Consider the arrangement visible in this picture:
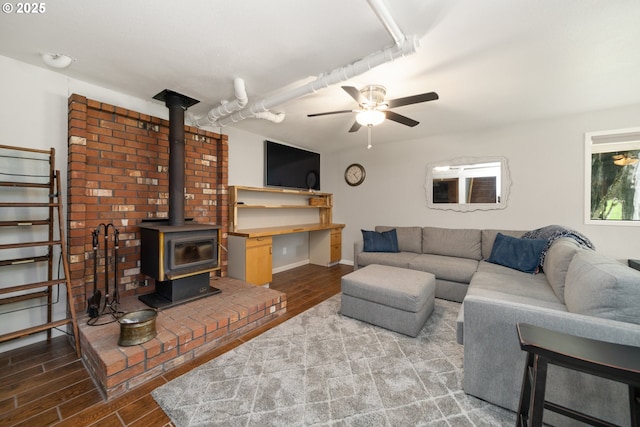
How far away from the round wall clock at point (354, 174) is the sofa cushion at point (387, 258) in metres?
1.67

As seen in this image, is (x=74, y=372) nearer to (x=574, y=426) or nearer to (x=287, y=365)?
(x=287, y=365)

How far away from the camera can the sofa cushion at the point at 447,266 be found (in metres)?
3.06

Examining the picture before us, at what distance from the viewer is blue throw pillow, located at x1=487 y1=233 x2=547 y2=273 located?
2.80 meters

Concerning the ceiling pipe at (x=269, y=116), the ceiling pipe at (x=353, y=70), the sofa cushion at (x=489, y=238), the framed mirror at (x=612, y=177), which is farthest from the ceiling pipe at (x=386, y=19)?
the framed mirror at (x=612, y=177)

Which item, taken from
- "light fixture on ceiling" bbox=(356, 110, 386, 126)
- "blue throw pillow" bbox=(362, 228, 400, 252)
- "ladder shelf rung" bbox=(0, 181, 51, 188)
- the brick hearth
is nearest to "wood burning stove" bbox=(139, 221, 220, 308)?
the brick hearth

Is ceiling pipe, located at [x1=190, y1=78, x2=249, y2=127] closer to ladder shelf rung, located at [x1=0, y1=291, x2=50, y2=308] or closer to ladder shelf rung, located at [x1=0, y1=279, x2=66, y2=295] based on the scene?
ladder shelf rung, located at [x1=0, y1=279, x2=66, y2=295]

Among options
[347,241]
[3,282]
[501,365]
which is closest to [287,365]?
[501,365]

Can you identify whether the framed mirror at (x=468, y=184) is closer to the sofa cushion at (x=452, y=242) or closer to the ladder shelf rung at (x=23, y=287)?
the sofa cushion at (x=452, y=242)

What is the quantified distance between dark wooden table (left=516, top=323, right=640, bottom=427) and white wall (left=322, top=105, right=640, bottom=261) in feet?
9.93

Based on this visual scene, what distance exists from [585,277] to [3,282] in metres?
4.27

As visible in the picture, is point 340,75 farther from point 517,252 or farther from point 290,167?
A: point 517,252

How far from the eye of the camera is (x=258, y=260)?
3.45 metres

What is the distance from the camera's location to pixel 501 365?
1472 millimetres

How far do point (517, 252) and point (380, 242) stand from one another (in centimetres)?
172
